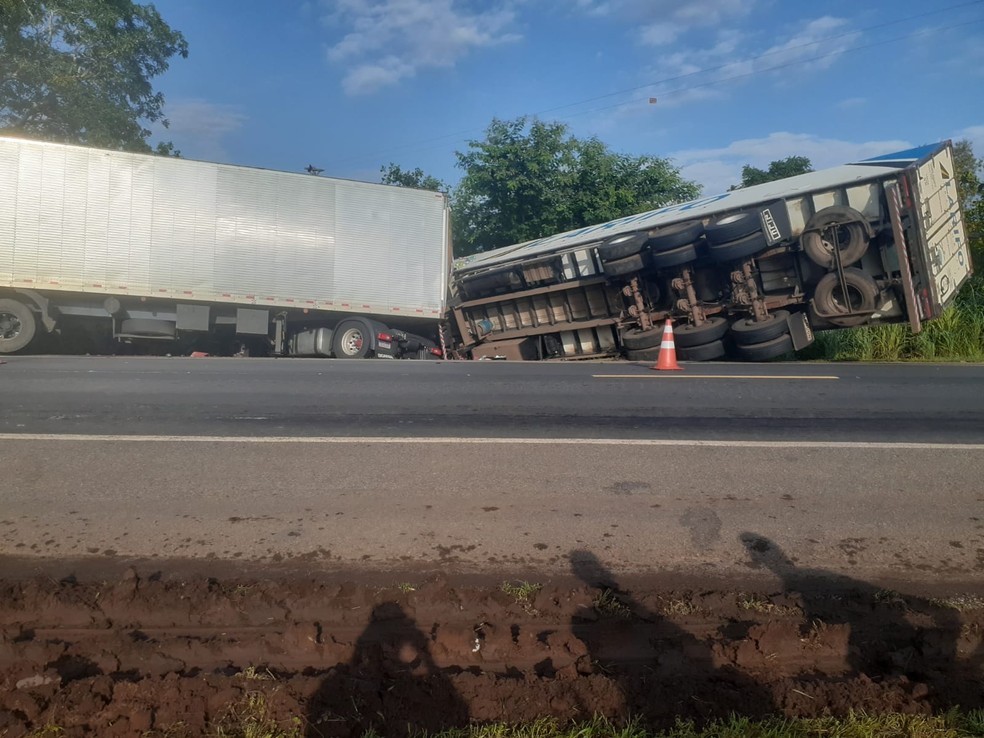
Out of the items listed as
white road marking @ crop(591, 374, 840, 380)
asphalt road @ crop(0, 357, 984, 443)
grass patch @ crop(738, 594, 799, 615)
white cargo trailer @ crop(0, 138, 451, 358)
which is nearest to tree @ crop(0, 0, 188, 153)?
white cargo trailer @ crop(0, 138, 451, 358)

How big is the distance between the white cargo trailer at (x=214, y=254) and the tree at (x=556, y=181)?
8.36 meters

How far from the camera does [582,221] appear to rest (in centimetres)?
2691

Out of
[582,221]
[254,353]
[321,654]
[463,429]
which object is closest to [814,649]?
[321,654]

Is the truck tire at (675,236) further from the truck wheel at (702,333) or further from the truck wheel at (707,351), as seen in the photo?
the truck wheel at (707,351)

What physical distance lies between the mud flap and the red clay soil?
10.8 m

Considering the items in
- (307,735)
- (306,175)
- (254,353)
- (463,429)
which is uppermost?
(306,175)

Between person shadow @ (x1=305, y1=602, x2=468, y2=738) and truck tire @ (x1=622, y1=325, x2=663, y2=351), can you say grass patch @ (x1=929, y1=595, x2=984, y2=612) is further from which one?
truck tire @ (x1=622, y1=325, x2=663, y2=351)

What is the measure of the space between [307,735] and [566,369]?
399 inches

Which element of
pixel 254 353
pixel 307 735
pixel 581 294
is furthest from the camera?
pixel 254 353

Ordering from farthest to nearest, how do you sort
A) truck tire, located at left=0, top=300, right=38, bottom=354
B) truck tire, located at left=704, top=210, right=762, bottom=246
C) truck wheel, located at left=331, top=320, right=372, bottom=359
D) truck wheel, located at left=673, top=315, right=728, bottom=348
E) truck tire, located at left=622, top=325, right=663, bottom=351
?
1. truck wheel, located at left=331, top=320, right=372, bottom=359
2. truck tire, located at left=0, top=300, right=38, bottom=354
3. truck tire, located at left=622, top=325, right=663, bottom=351
4. truck wheel, located at left=673, top=315, right=728, bottom=348
5. truck tire, located at left=704, top=210, right=762, bottom=246

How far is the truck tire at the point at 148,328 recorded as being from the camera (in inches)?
727

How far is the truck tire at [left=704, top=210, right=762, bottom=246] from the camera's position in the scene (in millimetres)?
14409

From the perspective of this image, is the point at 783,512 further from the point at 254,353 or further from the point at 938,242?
the point at 254,353

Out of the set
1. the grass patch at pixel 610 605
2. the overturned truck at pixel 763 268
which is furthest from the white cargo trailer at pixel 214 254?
the grass patch at pixel 610 605
